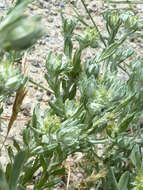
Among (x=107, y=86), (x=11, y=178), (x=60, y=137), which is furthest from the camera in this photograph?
(x=107, y=86)

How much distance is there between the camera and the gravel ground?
74.6 inches

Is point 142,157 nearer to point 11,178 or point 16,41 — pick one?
point 11,178

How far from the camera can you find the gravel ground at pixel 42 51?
190 cm

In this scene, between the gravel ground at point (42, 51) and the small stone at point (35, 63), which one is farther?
the small stone at point (35, 63)

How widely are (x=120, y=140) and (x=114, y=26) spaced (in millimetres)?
402

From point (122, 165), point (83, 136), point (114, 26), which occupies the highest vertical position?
point (114, 26)

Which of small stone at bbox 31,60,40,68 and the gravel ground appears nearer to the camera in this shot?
the gravel ground

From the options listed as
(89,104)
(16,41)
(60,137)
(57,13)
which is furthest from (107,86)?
(57,13)

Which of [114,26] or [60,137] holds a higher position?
[114,26]

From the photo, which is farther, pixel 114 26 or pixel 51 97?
pixel 51 97

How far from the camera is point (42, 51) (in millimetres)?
2346

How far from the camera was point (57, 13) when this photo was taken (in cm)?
262

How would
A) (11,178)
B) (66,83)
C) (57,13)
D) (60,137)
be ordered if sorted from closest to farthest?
1. (11,178)
2. (60,137)
3. (66,83)
4. (57,13)

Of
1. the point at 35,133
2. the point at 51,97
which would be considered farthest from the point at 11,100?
the point at 35,133
